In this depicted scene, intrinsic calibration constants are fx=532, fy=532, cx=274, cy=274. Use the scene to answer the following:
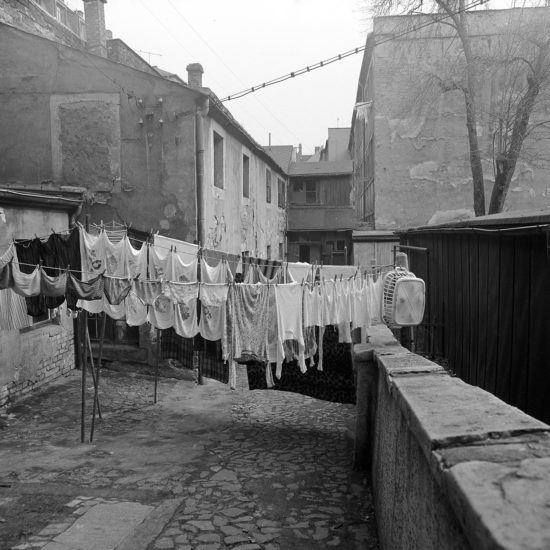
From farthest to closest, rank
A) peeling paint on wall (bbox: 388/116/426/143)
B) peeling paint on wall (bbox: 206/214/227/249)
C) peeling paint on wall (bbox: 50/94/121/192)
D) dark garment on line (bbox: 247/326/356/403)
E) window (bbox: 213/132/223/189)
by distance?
peeling paint on wall (bbox: 388/116/426/143)
window (bbox: 213/132/223/189)
peeling paint on wall (bbox: 206/214/227/249)
peeling paint on wall (bbox: 50/94/121/192)
dark garment on line (bbox: 247/326/356/403)

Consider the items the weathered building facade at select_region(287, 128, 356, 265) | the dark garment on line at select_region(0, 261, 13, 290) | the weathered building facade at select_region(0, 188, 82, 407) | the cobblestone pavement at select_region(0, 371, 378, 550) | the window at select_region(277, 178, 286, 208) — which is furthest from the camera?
the weathered building facade at select_region(287, 128, 356, 265)

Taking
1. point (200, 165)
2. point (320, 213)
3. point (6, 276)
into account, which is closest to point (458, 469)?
point (6, 276)

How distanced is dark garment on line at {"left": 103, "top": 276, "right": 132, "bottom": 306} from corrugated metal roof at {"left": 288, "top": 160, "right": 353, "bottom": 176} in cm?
2107

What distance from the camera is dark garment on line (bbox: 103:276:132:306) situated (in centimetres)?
743

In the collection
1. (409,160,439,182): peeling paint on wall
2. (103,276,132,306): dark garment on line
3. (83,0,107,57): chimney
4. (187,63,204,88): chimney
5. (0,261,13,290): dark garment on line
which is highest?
(83,0,107,57): chimney

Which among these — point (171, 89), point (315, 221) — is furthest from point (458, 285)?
point (315, 221)

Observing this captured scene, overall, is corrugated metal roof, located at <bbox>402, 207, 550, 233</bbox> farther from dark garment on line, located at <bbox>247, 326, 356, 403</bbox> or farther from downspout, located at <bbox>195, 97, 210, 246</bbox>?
downspout, located at <bbox>195, 97, 210, 246</bbox>

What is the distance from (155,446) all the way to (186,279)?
2.74 metres

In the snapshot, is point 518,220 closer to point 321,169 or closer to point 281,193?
point 281,193

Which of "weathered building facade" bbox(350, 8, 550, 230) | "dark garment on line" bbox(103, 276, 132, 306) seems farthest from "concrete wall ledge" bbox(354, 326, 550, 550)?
"weathered building facade" bbox(350, 8, 550, 230)

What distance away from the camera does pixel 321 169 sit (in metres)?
28.9

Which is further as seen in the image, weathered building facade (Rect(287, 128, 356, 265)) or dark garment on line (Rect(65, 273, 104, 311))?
weathered building facade (Rect(287, 128, 356, 265))

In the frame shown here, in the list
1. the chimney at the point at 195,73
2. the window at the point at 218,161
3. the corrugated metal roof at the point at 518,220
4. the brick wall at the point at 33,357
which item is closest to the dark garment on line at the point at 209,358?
the brick wall at the point at 33,357

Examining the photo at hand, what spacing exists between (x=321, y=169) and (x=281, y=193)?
503cm
